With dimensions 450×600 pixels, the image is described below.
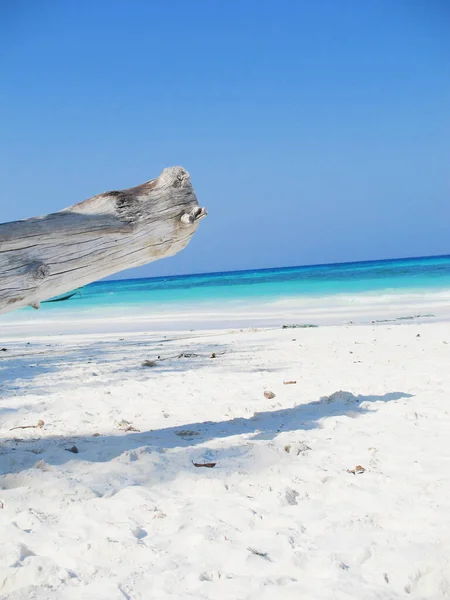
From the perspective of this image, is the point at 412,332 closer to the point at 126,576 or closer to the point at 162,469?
the point at 162,469

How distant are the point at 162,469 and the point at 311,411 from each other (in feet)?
4.93

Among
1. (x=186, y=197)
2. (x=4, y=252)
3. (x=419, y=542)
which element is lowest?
(x=419, y=542)

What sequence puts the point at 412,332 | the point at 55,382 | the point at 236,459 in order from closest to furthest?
the point at 236,459
the point at 55,382
the point at 412,332

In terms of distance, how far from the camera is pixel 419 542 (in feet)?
6.75

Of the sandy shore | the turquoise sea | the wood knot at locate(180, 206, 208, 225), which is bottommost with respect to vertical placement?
the sandy shore

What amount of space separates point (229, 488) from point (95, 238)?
1.49 metres

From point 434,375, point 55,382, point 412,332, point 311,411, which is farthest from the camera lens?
point 412,332

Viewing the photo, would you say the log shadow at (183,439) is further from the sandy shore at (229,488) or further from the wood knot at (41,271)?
the wood knot at (41,271)

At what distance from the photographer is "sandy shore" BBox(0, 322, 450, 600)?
1856 mm

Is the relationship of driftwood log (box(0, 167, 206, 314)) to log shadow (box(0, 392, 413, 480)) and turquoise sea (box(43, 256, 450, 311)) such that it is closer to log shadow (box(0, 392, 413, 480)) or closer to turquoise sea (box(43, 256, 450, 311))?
log shadow (box(0, 392, 413, 480))

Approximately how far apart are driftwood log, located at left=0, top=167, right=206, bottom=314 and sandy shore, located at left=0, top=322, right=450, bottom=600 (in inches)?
37.0

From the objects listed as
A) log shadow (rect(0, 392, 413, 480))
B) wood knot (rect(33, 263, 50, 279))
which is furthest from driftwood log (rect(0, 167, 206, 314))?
log shadow (rect(0, 392, 413, 480))

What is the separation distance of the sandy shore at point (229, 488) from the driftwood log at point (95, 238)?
37.0 inches

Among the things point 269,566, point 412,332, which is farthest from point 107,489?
point 412,332
